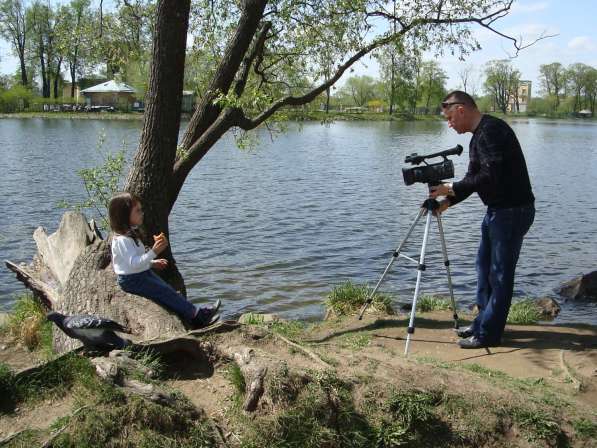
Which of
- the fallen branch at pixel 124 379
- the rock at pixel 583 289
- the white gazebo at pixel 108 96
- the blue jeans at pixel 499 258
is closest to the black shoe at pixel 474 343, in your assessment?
the blue jeans at pixel 499 258

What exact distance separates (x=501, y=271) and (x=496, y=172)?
979 mm

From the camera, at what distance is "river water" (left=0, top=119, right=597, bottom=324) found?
37.3 ft

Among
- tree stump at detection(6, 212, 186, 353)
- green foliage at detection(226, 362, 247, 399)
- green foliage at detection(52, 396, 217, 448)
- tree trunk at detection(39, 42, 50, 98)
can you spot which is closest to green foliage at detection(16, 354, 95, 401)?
green foliage at detection(52, 396, 217, 448)

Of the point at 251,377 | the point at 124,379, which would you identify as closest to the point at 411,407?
the point at 251,377

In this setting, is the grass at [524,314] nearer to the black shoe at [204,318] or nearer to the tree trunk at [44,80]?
the black shoe at [204,318]

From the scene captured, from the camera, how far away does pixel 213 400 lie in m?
4.19

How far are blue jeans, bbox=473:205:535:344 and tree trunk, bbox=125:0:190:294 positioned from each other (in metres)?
3.88

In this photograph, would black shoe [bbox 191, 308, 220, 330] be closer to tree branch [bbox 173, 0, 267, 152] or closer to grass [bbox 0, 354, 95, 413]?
grass [bbox 0, 354, 95, 413]

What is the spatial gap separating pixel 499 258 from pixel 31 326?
213 inches

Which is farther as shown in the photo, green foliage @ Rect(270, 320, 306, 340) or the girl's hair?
green foliage @ Rect(270, 320, 306, 340)

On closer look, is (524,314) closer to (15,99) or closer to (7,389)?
(7,389)

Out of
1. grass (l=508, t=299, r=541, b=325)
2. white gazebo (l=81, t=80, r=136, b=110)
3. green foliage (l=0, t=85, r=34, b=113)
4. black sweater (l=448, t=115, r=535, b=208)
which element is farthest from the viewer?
white gazebo (l=81, t=80, r=136, b=110)

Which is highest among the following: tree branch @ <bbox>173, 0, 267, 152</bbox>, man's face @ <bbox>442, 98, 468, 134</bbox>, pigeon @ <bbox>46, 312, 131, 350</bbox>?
tree branch @ <bbox>173, 0, 267, 152</bbox>

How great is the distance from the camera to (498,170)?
6016mm
